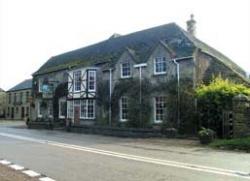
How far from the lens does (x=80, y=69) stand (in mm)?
44188

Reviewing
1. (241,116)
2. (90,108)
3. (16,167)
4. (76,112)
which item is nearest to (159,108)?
(90,108)

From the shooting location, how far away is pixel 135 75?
37156 mm

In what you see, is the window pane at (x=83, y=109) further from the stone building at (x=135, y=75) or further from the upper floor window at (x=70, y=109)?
the upper floor window at (x=70, y=109)

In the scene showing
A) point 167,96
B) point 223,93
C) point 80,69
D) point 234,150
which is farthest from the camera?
point 80,69

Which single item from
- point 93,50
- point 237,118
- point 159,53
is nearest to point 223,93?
point 237,118

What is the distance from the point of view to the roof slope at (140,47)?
34969 mm

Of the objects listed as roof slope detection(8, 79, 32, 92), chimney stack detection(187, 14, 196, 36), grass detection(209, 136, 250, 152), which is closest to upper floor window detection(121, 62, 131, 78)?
chimney stack detection(187, 14, 196, 36)

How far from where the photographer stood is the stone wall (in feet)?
77.8

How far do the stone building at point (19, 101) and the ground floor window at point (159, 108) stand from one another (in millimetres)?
44585

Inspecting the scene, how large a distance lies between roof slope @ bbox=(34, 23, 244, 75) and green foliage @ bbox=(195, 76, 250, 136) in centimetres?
503

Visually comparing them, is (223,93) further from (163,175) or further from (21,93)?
(21,93)

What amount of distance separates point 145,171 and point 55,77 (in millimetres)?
40719

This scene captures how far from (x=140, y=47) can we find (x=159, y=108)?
7.36 metres

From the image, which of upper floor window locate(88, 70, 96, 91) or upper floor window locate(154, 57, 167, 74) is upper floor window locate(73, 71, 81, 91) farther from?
upper floor window locate(154, 57, 167, 74)
